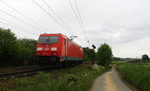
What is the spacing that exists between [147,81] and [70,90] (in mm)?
6402

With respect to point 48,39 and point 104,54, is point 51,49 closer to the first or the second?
point 48,39

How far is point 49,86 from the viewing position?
21.3ft

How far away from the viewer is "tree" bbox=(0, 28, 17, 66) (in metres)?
22.4

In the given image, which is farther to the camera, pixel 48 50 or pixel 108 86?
pixel 48 50

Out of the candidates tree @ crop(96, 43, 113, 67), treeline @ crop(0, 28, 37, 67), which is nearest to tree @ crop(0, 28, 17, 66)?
treeline @ crop(0, 28, 37, 67)

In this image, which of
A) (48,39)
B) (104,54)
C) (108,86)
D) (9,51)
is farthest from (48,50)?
(104,54)

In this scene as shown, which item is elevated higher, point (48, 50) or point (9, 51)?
point (9, 51)

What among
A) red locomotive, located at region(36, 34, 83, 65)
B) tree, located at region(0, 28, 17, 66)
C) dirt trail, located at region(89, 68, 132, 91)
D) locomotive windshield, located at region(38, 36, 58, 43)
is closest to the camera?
dirt trail, located at region(89, 68, 132, 91)

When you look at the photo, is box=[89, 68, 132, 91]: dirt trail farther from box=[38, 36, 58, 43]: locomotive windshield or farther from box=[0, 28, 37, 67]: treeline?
box=[0, 28, 37, 67]: treeline

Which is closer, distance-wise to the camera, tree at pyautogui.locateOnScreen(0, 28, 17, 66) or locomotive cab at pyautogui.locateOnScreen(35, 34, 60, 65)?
locomotive cab at pyautogui.locateOnScreen(35, 34, 60, 65)

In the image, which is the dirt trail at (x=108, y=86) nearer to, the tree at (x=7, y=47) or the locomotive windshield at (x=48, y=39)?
the locomotive windshield at (x=48, y=39)

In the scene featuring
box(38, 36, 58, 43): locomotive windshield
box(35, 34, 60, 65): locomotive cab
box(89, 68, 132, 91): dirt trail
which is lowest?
box(89, 68, 132, 91): dirt trail

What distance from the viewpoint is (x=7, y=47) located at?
22594 millimetres

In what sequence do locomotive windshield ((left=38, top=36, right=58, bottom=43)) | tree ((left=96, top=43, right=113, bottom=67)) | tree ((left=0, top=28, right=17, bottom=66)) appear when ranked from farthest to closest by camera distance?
tree ((left=96, top=43, right=113, bottom=67))
tree ((left=0, top=28, right=17, bottom=66))
locomotive windshield ((left=38, top=36, right=58, bottom=43))
